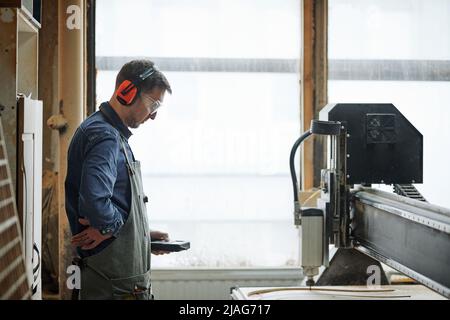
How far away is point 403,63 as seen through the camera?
4145 millimetres

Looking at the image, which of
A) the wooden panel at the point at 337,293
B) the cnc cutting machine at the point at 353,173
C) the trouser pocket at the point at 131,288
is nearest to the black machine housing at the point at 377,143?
the cnc cutting machine at the point at 353,173

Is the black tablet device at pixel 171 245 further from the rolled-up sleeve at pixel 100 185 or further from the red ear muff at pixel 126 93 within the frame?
the red ear muff at pixel 126 93

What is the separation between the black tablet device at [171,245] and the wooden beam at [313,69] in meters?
1.68

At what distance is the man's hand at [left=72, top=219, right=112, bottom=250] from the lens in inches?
88.4

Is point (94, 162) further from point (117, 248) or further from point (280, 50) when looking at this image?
point (280, 50)

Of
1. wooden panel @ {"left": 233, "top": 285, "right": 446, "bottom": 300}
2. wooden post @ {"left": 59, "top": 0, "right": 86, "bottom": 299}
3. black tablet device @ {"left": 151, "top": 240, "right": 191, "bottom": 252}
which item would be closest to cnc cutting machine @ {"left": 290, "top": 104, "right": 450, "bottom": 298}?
wooden panel @ {"left": 233, "top": 285, "right": 446, "bottom": 300}

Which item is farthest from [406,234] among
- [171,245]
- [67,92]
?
[67,92]

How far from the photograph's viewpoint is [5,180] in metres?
1.72

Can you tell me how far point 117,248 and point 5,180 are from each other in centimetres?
68

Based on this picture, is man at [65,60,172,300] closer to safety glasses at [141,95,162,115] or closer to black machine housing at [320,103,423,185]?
safety glasses at [141,95,162,115]

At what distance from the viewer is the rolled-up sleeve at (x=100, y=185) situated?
7.02 ft

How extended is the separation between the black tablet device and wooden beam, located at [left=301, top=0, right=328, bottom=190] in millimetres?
1684

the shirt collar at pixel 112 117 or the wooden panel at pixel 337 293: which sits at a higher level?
the shirt collar at pixel 112 117
